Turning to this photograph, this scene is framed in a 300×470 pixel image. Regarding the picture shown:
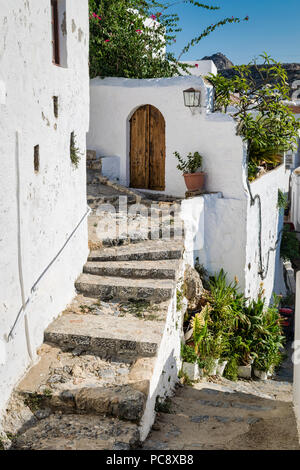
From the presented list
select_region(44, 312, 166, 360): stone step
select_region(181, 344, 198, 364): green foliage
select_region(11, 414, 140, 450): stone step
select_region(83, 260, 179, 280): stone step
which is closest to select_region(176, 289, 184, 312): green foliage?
select_region(83, 260, 179, 280): stone step

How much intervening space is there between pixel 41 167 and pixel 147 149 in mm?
6097

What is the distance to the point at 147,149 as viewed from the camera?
1102 cm

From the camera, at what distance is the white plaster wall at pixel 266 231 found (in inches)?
386

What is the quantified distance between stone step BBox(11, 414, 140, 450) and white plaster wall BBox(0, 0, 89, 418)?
0.42 meters

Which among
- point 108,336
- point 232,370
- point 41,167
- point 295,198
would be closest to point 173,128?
point 232,370

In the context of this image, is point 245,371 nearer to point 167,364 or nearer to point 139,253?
point 167,364

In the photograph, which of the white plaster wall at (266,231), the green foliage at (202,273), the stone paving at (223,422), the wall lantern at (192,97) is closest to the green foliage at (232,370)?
the stone paving at (223,422)

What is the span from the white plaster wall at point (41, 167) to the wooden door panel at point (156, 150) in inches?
160

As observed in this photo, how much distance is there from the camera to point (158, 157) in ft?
35.7

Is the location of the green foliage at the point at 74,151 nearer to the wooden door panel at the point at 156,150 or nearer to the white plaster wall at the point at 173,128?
the white plaster wall at the point at 173,128

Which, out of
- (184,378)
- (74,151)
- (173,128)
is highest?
(173,128)

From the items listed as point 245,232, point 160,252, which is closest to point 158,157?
point 245,232

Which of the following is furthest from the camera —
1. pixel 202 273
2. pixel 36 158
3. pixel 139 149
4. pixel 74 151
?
pixel 139 149

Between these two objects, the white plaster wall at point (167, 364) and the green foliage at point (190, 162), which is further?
the green foliage at point (190, 162)
